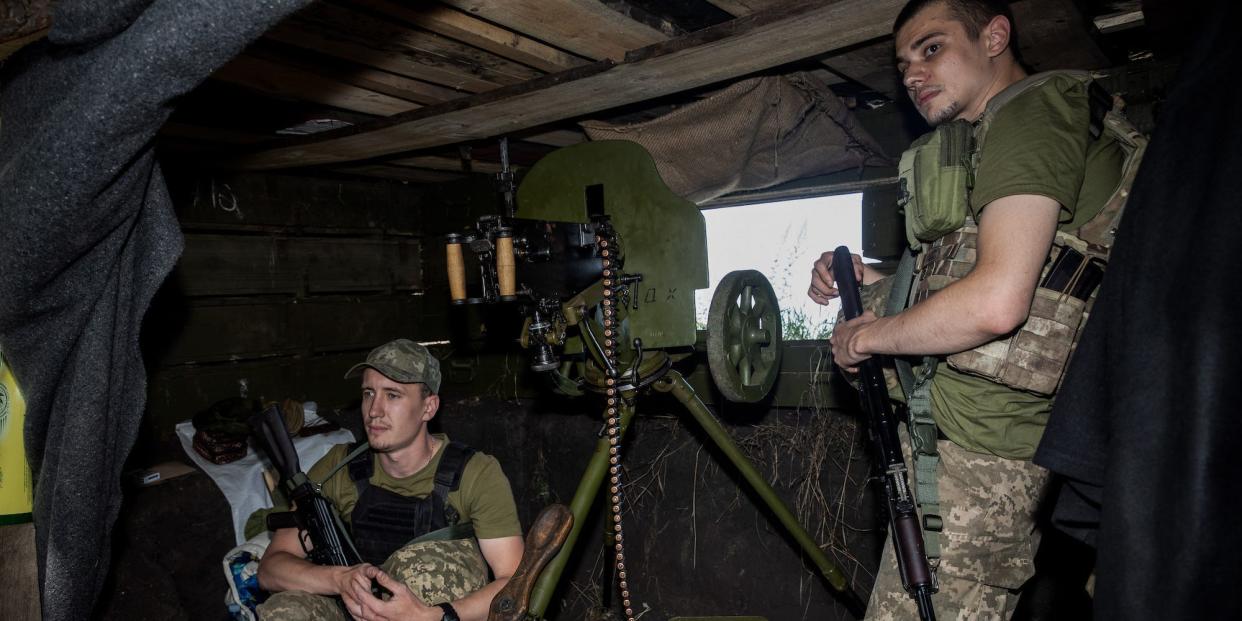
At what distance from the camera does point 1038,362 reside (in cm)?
174

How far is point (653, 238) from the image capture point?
3375 mm

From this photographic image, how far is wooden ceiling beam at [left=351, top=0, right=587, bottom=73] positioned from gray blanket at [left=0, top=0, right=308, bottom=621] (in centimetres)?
114

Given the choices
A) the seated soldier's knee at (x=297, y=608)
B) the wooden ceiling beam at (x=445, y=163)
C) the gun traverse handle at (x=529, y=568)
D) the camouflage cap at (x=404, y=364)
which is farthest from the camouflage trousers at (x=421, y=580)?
the wooden ceiling beam at (x=445, y=163)

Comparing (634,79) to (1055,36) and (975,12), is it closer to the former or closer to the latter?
(975,12)

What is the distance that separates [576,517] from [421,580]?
597mm

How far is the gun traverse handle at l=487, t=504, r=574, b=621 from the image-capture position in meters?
2.21

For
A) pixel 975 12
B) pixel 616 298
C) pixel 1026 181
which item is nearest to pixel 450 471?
pixel 616 298

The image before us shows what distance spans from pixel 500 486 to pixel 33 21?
6.76 feet

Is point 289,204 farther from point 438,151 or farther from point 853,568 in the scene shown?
point 853,568

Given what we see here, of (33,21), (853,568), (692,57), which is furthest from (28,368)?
(853,568)

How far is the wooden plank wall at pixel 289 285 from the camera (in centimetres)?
450

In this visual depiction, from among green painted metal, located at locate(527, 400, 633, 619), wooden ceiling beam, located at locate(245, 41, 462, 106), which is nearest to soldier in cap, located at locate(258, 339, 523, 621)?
green painted metal, located at locate(527, 400, 633, 619)

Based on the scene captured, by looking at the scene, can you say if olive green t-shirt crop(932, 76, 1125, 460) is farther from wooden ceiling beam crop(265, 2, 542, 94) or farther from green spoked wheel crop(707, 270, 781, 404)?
wooden ceiling beam crop(265, 2, 542, 94)

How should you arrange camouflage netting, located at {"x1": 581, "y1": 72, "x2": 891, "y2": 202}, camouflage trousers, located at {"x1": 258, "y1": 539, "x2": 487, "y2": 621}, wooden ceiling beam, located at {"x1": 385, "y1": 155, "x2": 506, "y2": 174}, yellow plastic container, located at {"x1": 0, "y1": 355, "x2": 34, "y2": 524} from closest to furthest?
yellow plastic container, located at {"x1": 0, "y1": 355, "x2": 34, "y2": 524}
camouflage trousers, located at {"x1": 258, "y1": 539, "x2": 487, "y2": 621}
camouflage netting, located at {"x1": 581, "y1": 72, "x2": 891, "y2": 202}
wooden ceiling beam, located at {"x1": 385, "y1": 155, "x2": 506, "y2": 174}
